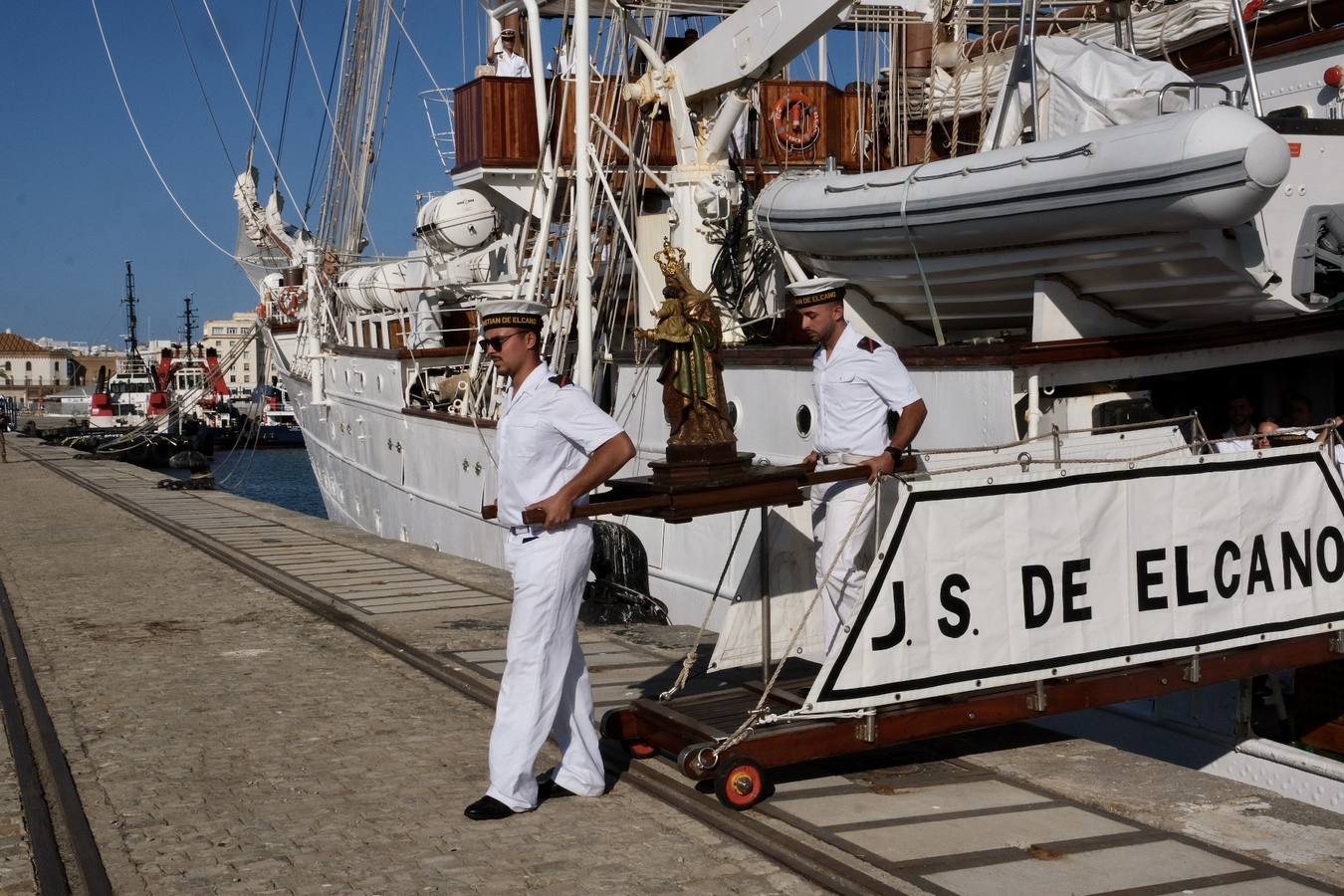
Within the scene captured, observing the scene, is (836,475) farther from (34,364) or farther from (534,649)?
(34,364)

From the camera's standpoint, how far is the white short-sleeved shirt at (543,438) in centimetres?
529

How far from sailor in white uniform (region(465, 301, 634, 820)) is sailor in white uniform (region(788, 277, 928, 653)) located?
3.49 ft

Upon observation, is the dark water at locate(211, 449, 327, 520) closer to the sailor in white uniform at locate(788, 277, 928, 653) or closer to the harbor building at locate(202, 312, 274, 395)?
the sailor in white uniform at locate(788, 277, 928, 653)

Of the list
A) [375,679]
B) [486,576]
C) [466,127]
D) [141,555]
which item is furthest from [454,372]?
[375,679]

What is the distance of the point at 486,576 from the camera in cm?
1188

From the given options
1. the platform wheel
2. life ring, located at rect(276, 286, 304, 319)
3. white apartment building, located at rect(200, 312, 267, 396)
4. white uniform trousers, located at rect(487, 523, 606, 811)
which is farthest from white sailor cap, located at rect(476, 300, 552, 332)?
white apartment building, located at rect(200, 312, 267, 396)

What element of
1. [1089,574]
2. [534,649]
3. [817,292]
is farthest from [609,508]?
[1089,574]

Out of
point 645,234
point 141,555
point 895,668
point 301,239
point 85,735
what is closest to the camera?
point 895,668

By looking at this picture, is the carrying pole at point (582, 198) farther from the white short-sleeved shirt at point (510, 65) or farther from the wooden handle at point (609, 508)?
the wooden handle at point (609, 508)

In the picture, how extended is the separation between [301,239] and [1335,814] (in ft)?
97.3

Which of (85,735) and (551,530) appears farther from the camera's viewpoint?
(85,735)

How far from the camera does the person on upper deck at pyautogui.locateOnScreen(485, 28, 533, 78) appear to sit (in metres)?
17.5

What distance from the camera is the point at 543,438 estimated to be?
17.5 ft

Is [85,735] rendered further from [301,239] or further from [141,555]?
[301,239]
